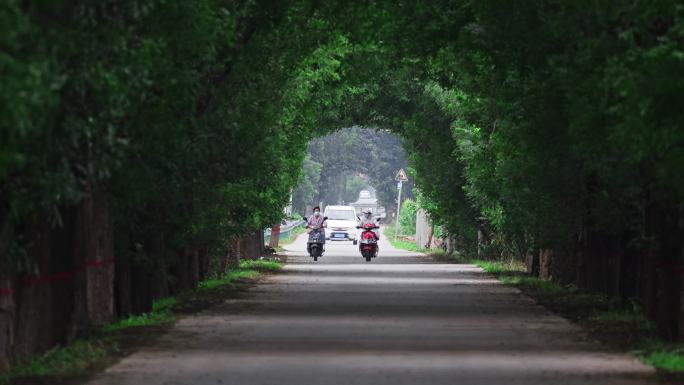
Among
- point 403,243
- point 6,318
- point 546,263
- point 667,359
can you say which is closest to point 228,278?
point 546,263

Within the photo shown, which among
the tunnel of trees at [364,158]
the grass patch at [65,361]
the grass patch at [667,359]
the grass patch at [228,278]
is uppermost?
the tunnel of trees at [364,158]

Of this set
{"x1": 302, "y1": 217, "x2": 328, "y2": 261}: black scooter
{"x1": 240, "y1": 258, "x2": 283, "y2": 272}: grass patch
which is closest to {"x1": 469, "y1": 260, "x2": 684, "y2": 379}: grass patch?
{"x1": 240, "y1": 258, "x2": 283, "y2": 272}: grass patch

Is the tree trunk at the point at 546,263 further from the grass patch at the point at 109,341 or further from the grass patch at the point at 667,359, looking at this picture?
the grass patch at the point at 667,359

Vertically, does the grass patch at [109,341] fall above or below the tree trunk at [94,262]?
below

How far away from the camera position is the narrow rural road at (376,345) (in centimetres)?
1711

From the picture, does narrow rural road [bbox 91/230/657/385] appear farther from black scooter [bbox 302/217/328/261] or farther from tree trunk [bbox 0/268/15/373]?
black scooter [bbox 302/217/328/261]

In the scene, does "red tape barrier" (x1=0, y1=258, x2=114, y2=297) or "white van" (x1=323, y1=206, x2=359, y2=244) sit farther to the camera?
"white van" (x1=323, y1=206, x2=359, y2=244)

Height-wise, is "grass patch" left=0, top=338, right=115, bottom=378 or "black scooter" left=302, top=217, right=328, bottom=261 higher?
"black scooter" left=302, top=217, right=328, bottom=261

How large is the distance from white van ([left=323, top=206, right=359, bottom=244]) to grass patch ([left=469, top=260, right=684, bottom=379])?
138 feet

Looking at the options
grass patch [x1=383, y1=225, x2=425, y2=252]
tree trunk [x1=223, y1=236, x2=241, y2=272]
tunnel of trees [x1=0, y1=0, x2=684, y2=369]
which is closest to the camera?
tunnel of trees [x1=0, y1=0, x2=684, y2=369]

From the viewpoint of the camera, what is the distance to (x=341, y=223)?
278 feet

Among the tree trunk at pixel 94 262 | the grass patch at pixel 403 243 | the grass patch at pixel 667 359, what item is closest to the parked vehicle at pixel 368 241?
the grass patch at pixel 403 243

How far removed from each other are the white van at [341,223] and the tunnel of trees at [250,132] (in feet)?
131

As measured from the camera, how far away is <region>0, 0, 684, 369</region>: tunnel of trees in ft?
48.3
